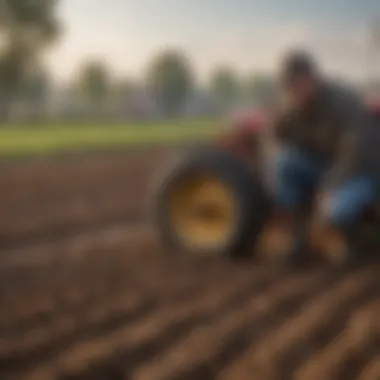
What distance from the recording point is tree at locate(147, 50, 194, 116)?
3.05 metres

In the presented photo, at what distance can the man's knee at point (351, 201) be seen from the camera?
9.84ft

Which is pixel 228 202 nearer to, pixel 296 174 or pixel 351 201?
pixel 296 174

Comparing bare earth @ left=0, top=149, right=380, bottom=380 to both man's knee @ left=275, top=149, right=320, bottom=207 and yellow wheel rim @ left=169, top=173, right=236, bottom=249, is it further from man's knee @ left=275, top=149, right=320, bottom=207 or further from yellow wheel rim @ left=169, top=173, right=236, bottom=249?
man's knee @ left=275, top=149, right=320, bottom=207

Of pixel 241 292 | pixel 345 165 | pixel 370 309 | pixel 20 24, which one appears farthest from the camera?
pixel 20 24

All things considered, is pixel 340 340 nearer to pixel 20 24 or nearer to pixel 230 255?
pixel 230 255

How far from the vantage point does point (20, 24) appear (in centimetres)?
446

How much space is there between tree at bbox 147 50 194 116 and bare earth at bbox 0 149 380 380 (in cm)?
50

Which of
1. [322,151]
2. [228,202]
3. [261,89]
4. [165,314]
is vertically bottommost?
[165,314]

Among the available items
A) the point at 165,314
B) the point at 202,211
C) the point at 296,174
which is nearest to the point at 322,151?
the point at 296,174

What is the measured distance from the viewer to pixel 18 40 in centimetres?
458

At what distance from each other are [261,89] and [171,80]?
0.28 meters

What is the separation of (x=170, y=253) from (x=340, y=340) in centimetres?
122

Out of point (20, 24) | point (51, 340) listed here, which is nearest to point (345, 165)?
point (51, 340)

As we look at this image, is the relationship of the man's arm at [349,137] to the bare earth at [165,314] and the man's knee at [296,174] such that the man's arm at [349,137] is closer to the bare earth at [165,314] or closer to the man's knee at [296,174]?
the man's knee at [296,174]
